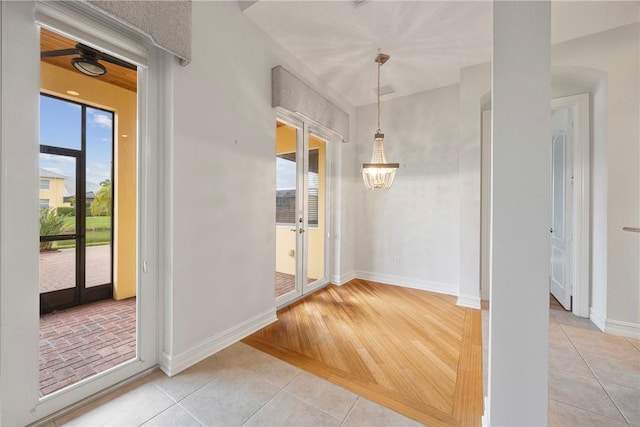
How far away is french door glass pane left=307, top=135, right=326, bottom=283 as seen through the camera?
13.2 feet

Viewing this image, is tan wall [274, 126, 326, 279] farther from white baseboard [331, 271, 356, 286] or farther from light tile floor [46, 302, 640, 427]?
light tile floor [46, 302, 640, 427]

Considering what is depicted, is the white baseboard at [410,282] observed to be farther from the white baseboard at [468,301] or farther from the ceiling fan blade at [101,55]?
the ceiling fan blade at [101,55]

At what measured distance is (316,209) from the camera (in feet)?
13.6

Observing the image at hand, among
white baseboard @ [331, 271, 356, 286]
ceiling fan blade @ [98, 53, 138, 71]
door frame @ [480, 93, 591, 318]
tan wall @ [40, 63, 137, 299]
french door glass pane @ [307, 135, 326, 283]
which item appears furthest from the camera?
white baseboard @ [331, 271, 356, 286]

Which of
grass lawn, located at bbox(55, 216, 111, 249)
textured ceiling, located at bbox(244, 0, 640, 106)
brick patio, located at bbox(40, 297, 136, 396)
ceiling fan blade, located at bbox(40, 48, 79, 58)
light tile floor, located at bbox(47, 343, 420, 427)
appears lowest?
light tile floor, located at bbox(47, 343, 420, 427)

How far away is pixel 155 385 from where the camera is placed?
1.84 meters

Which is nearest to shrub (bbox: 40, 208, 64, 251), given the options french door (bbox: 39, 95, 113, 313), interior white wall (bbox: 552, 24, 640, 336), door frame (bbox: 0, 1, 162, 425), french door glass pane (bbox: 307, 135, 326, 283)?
french door (bbox: 39, 95, 113, 313)

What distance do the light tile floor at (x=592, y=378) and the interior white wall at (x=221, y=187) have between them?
7.84 feet

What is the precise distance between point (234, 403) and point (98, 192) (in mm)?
1780

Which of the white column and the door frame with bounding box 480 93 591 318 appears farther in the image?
the door frame with bounding box 480 93 591 318

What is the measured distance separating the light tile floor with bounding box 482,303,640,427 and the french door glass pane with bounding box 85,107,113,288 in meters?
3.27

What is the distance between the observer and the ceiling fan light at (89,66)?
172cm

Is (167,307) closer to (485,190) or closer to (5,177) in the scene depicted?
(5,177)

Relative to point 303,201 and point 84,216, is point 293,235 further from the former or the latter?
point 84,216
